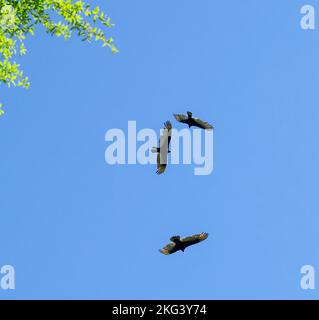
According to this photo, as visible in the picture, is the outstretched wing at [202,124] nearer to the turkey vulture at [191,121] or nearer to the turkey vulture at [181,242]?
the turkey vulture at [191,121]

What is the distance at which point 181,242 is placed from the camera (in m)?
19.4

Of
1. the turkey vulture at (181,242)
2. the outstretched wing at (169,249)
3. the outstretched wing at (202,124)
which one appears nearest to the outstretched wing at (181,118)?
the outstretched wing at (202,124)

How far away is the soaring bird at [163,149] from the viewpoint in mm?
19297

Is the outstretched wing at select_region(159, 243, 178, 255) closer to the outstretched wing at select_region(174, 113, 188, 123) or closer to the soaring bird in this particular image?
the soaring bird

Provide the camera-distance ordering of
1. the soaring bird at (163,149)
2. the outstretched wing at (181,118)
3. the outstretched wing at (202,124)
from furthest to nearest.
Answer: the outstretched wing at (202,124) → the outstretched wing at (181,118) → the soaring bird at (163,149)

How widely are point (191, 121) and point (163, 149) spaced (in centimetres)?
121

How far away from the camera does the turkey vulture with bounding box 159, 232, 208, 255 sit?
19312mm

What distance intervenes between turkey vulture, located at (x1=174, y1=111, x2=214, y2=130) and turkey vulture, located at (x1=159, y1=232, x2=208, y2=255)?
2.97 metres

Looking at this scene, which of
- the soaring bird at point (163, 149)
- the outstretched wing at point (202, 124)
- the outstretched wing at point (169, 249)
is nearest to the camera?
the soaring bird at point (163, 149)

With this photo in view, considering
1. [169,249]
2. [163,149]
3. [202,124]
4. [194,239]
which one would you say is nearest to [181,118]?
[202,124]

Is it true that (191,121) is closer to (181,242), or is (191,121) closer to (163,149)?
(163,149)
